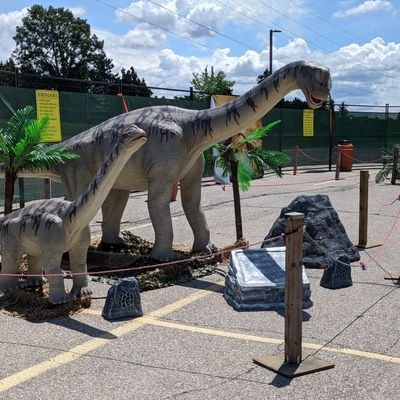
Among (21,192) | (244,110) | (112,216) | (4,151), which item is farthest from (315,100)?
(21,192)

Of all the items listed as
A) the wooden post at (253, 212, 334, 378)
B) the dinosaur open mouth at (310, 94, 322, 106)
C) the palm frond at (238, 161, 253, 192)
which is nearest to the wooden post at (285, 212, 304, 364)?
the wooden post at (253, 212, 334, 378)

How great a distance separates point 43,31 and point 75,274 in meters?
50.5

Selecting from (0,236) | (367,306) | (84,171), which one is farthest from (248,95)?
(0,236)

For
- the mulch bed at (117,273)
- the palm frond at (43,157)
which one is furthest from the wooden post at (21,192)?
the palm frond at (43,157)

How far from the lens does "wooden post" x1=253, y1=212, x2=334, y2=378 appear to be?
4012 millimetres

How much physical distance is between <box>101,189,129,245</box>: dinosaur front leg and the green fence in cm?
496

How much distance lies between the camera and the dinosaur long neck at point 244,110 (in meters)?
6.32

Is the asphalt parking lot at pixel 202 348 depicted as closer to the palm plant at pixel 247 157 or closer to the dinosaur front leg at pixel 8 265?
the dinosaur front leg at pixel 8 265

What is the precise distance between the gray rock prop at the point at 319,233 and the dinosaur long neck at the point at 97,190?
9.24 feet

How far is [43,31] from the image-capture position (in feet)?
170

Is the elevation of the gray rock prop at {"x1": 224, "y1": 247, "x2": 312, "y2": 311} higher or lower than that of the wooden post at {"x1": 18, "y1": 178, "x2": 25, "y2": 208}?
lower

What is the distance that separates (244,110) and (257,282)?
82.1 inches

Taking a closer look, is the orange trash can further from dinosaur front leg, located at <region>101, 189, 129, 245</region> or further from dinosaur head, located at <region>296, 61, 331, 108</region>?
dinosaur head, located at <region>296, 61, 331, 108</region>

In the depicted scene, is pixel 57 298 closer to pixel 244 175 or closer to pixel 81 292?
pixel 81 292
